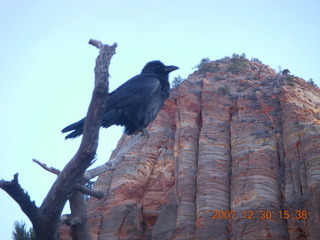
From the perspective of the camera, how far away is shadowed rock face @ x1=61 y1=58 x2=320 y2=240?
15.6 meters

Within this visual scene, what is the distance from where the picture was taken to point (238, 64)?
81.8 ft

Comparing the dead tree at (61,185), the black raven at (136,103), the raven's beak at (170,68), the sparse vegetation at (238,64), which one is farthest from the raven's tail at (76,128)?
the sparse vegetation at (238,64)

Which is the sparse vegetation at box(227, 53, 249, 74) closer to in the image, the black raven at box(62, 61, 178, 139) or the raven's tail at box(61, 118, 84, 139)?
the black raven at box(62, 61, 178, 139)

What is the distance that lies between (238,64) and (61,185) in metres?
21.6

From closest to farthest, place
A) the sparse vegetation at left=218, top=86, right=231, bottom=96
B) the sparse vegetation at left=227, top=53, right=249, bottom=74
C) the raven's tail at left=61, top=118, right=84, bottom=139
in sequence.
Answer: the raven's tail at left=61, top=118, right=84, bottom=139, the sparse vegetation at left=218, top=86, right=231, bottom=96, the sparse vegetation at left=227, top=53, right=249, bottom=74

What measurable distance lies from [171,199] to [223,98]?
5453 mm

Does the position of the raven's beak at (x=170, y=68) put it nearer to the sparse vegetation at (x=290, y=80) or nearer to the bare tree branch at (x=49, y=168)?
the bare tree branch at (x=49, y=168)

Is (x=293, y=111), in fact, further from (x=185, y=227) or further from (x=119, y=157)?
(x=119, y=157)

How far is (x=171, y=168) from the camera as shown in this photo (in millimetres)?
20484

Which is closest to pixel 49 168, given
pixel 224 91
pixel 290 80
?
pixel 224 91

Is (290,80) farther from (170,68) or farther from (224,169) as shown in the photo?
(170,68)

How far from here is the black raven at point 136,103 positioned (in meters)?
7.46

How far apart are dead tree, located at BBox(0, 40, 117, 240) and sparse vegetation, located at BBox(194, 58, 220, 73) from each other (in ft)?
67.6
